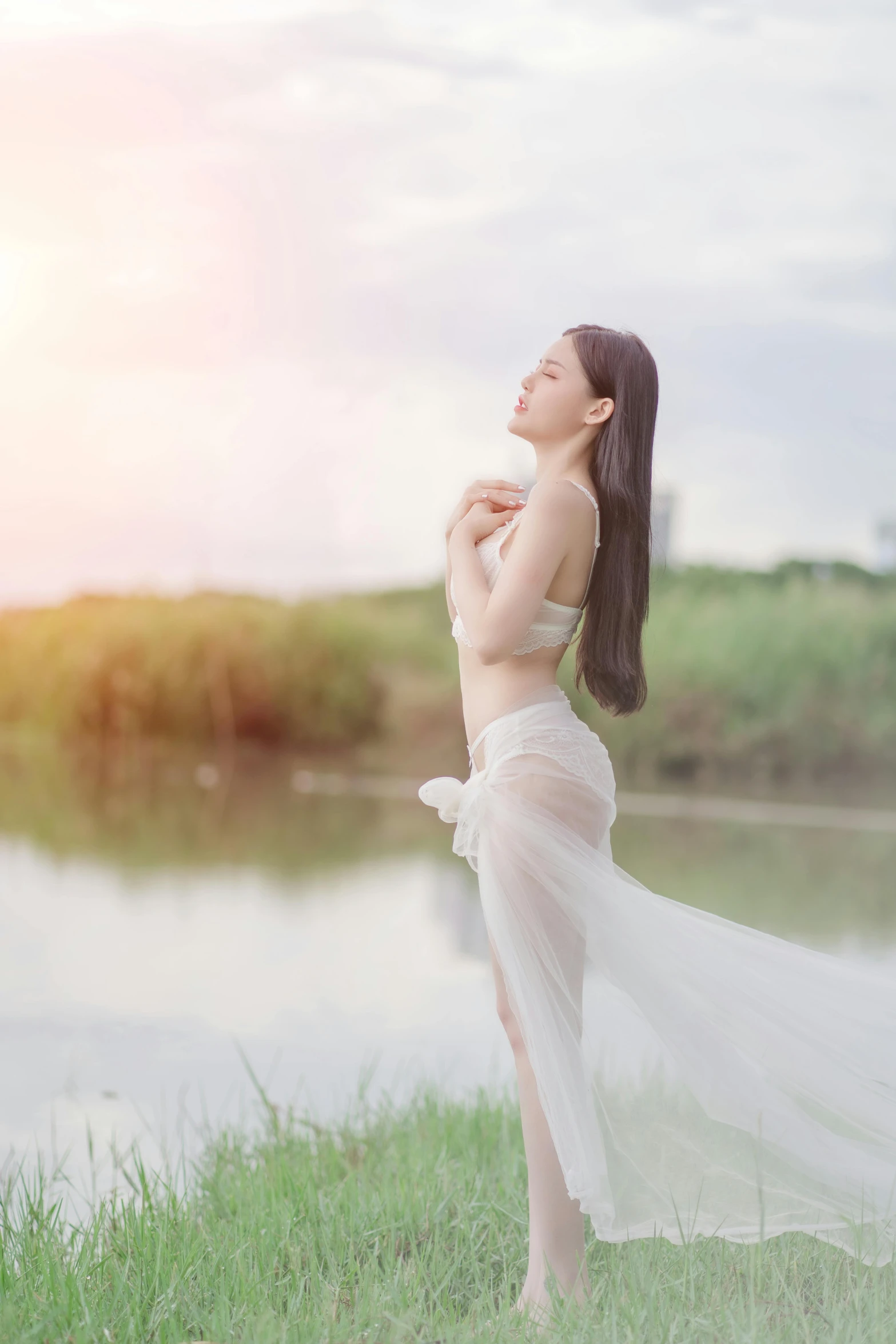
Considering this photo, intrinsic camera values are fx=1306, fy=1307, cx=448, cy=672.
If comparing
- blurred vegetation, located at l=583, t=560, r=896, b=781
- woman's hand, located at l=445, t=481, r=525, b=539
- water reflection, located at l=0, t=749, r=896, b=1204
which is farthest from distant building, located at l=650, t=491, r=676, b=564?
blurred vegetation, located at l=583, t=560, r=896, b=781

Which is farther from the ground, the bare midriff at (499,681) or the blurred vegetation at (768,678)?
the bare midriff at (499,681)

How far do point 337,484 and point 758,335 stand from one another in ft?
8.39

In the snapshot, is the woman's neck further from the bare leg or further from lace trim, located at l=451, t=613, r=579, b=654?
the bare leg

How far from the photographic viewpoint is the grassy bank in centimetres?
773

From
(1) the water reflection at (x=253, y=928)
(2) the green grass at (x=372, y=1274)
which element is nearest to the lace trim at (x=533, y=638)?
(2) the green grass at (x=372, y=1274)

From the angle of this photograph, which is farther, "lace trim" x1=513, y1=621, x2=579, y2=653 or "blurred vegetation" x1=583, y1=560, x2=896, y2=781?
"blurred vegetation" x1=583, y1=560, x2=896, y2=781

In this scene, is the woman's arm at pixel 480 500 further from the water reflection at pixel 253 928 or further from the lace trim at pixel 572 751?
the water reflection at pixel 253 928

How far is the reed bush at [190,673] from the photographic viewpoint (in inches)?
316

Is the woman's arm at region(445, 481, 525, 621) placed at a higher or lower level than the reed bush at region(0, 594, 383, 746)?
higher

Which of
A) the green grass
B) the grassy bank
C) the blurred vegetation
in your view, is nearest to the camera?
the green grass

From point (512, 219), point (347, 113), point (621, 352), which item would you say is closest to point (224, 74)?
point (347, 113)

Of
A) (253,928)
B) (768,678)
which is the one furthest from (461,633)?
(768,678)

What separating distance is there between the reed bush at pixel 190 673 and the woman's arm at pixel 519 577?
6.73m

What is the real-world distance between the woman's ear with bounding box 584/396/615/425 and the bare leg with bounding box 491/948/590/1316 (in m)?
0.57
